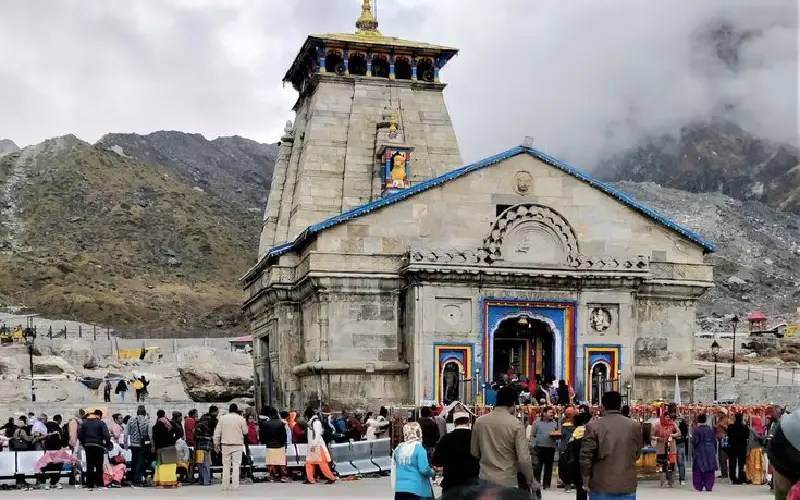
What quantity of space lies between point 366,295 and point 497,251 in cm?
424

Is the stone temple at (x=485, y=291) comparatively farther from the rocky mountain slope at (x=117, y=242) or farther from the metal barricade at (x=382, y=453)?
the rocky mountain slope at (x=117, y=242)

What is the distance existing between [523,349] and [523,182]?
5566 millimetres

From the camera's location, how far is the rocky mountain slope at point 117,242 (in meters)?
128

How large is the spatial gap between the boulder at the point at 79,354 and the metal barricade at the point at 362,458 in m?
45.5

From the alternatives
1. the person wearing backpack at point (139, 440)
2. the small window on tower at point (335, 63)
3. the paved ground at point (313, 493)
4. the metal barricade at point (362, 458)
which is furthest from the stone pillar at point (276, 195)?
the paved ground at point (313, 493)

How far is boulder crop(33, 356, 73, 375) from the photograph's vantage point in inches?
2441

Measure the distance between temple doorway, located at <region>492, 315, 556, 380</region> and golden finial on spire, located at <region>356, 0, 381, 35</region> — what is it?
1426 centimetres

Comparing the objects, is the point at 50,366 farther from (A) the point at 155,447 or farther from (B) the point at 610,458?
(B) the point at 610,458

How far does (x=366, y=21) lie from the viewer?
47156 mm

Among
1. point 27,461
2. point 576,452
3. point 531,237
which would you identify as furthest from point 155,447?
point 531,237

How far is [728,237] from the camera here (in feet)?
542

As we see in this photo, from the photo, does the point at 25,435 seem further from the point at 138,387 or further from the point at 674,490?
the point at 138,387

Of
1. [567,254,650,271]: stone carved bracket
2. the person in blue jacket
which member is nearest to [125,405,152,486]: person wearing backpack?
the person in blue jacket

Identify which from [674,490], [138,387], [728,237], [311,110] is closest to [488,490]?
[674,490]
